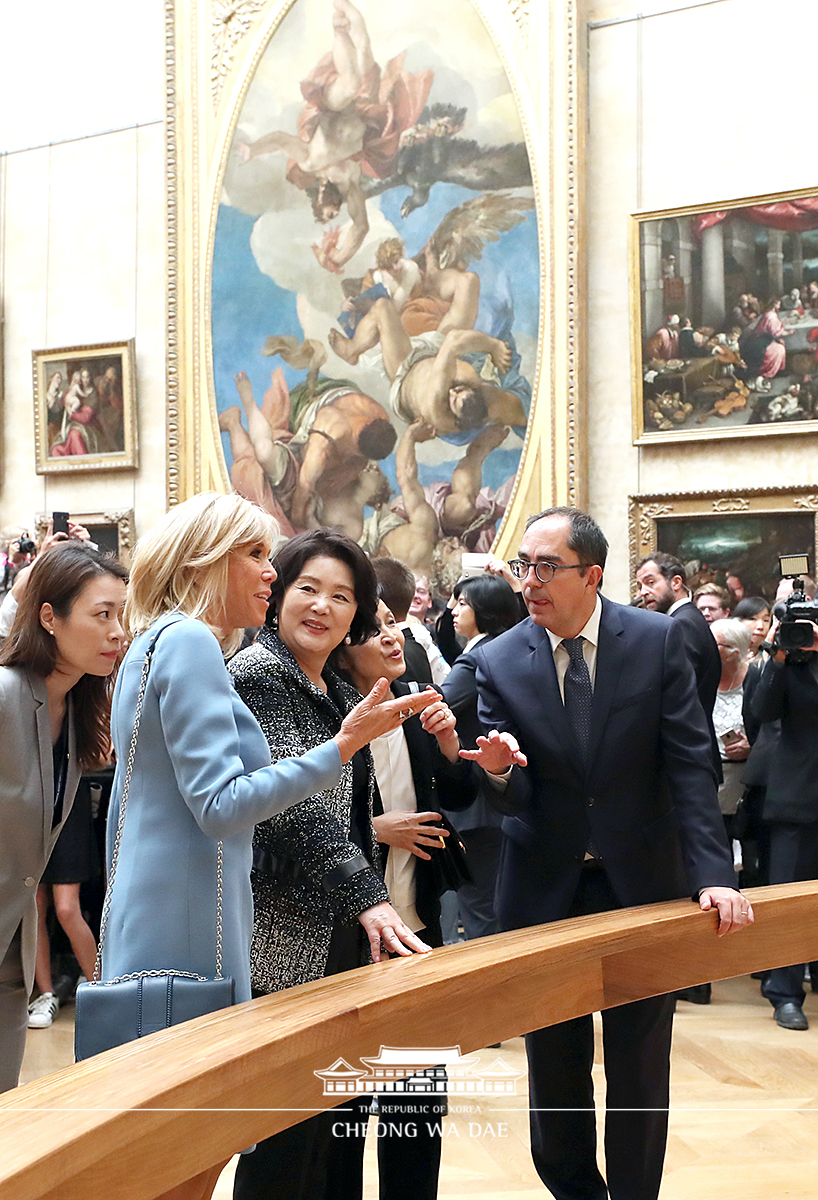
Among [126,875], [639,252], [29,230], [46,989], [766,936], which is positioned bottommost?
[46,989]

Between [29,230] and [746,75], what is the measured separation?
7.02 metres

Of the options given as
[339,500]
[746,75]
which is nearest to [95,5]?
[339,500]

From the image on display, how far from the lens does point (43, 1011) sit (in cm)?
586

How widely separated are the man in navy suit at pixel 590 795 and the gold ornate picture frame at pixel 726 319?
6465mm

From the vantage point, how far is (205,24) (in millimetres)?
11312

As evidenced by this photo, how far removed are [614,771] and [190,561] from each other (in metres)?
1.42

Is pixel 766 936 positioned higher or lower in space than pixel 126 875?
lower

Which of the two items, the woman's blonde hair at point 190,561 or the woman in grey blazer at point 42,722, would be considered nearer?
the woman's blonde hair at point 190,561

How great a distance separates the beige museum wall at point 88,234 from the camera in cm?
1164

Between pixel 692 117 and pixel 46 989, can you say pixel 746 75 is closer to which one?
pixel 692 117

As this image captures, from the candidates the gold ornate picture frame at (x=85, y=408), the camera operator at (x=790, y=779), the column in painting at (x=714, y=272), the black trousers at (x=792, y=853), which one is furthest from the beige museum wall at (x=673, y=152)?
the gold ornate picture frame at (x=85, y=408)

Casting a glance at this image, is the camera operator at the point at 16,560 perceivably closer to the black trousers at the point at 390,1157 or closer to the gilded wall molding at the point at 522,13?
the black trousers at the point at 390,1157

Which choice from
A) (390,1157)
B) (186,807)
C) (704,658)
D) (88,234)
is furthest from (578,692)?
(88,234)

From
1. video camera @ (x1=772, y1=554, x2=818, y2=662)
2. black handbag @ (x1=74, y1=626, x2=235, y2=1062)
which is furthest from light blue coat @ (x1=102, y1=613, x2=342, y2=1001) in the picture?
video camera @ (x1=772, y1=554, x2=818, y2=662)
